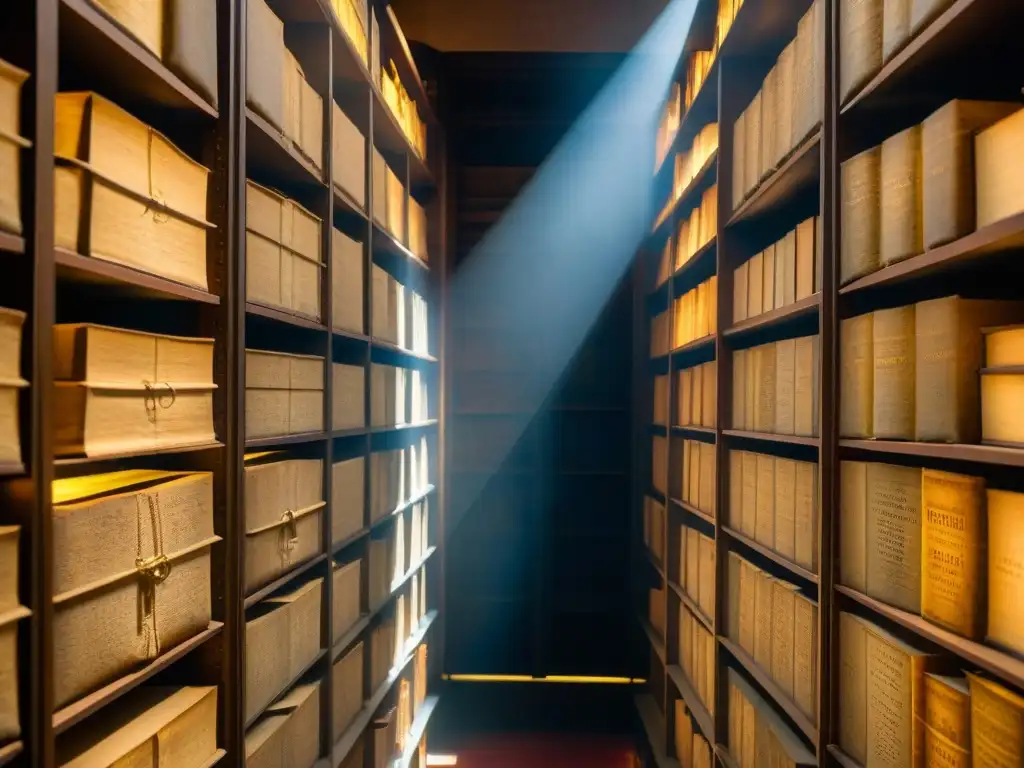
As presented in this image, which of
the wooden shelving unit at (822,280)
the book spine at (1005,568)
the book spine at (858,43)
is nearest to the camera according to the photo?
the book spine at (1005,568)

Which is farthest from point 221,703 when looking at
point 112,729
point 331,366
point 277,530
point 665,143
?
point 665,143

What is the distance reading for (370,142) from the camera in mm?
2400

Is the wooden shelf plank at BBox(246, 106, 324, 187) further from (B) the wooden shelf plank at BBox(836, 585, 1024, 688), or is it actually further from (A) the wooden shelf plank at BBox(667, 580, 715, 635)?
(A) the wooden shelf plank at BBox(667, 580, 715, 635)

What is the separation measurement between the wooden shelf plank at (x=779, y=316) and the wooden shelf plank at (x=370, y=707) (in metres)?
1.59

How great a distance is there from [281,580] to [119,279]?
2.77ft

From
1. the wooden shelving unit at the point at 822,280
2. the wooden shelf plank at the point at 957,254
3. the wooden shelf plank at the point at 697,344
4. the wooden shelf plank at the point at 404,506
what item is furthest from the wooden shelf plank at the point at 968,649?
the wooden shelf plank at the point at 404,506

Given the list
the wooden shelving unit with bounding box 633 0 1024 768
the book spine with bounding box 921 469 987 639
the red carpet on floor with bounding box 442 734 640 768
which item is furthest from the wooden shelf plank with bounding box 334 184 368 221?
the red carpet on floor with bounding box 442 734 640 768

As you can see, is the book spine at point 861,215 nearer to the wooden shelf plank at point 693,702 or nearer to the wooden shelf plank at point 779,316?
the wooden shelf plank at point 779,316

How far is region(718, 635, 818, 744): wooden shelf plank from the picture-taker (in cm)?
159

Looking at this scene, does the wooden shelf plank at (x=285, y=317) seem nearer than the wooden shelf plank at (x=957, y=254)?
No

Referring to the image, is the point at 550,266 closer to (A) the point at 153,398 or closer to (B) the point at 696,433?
(B) the point at 696,433

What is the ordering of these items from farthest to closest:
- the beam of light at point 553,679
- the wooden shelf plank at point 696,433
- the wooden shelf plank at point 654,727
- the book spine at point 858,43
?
the beam of light at point 553,679, the wooden shelf plank at point 654,727, the wooden shelf plank at point 696,433, the book spine at point 858,43

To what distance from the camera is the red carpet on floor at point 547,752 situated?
3494 millimetres

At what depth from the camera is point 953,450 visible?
107 centimetres
